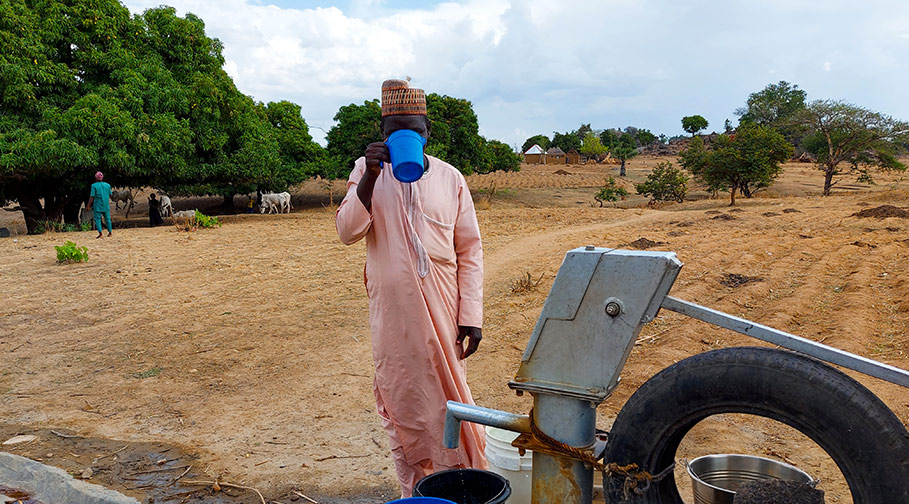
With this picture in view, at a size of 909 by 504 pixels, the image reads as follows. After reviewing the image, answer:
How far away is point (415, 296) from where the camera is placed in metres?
2.34

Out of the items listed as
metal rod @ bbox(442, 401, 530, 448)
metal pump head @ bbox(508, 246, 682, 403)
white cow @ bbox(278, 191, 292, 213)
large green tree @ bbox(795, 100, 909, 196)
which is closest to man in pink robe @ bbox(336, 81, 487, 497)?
metal rod @ bbox(442, 401, 530, 448)

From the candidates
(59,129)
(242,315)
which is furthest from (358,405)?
(59,129)

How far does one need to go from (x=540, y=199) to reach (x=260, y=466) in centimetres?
2060

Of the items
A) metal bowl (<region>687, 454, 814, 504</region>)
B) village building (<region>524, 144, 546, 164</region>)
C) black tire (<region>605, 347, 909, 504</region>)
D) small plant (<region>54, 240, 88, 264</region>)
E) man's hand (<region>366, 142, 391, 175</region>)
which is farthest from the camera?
village building (<region>524, 144, 546, 164</region>)

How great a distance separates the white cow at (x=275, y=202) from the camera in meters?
19.9

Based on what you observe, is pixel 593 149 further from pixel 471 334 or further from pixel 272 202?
pixel 471 334

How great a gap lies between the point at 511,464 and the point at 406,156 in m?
1.17

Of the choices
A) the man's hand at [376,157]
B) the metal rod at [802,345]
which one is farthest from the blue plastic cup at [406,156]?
the metal rod at [802,345]

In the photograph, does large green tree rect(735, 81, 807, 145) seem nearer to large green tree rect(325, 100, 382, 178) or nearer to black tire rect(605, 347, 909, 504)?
large green tree rect(325, 100, 382, 178)

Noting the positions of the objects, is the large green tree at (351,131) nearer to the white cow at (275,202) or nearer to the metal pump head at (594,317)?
the white cow at (275,202)

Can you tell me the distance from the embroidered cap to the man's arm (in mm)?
355

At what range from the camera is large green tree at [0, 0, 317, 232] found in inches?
495

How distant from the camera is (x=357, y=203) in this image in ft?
7.43

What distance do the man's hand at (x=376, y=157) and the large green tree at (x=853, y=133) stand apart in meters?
21.3
